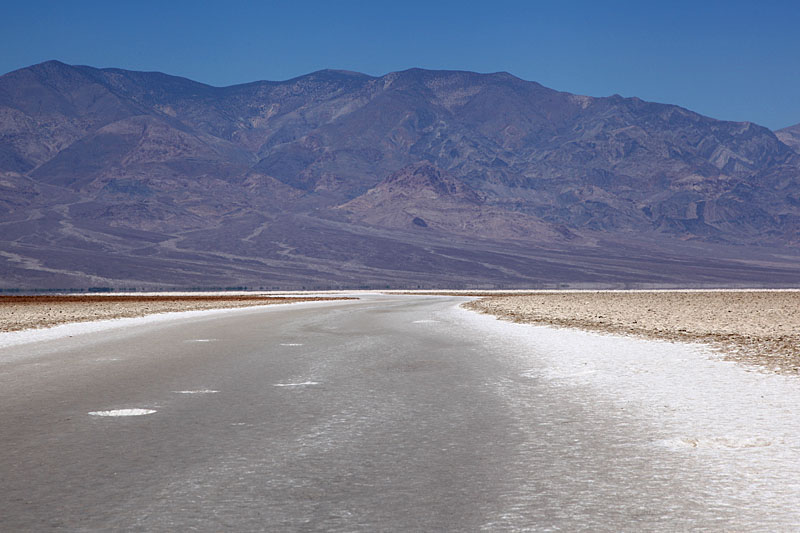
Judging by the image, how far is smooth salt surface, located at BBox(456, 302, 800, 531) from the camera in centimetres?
629

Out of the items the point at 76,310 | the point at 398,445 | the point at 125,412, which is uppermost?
the point at 398,445

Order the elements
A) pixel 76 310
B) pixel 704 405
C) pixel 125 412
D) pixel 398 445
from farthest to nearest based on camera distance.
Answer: pixel 76 310 → pixel 704 405 → pixel 125 412 → pixel 398 445

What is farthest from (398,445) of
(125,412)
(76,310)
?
(76,310)

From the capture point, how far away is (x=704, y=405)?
10.1m

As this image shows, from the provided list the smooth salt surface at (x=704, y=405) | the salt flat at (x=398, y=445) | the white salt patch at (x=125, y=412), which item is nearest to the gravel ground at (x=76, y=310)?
the salt flat at (x=398, y=445)

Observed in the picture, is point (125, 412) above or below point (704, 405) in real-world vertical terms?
below

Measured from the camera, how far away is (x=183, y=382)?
490 inches

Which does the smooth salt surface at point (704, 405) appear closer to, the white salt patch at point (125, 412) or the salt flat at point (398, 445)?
the salt flat at point (398, 445)

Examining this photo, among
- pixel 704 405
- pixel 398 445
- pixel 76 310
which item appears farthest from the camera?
pixel 76 310

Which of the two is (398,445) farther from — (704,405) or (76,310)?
(76,310)

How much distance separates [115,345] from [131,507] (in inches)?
584

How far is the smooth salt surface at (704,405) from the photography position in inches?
247

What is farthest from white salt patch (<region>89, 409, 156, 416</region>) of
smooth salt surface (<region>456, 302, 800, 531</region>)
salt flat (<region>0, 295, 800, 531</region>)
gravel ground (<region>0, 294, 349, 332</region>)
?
gravel ground (<region>0, 294, 349, 332</region>)

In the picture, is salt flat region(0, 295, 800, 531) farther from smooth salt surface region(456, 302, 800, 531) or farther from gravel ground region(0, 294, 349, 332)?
gravel ground region(0, 294, 349, 332)
